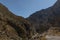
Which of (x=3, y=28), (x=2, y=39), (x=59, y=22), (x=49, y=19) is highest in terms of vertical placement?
(x=49, y=19)

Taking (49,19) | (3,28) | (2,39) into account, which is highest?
(49,19)

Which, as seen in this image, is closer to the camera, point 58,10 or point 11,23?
point 11,23

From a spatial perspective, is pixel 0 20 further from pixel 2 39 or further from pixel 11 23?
pixel 2 39

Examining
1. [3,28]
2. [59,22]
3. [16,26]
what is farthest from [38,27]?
[3,28]

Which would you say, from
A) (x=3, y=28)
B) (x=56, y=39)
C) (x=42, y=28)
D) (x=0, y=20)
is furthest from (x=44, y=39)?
(x=42, y=28)

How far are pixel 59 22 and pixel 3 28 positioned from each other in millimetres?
118055

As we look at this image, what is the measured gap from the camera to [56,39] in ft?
133

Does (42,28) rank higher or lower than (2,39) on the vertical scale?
higher

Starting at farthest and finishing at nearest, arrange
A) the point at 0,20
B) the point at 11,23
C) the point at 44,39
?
the point at 11,23 → the point at 0,20 → the point at 44,39

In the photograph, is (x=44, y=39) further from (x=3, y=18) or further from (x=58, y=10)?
(x=58, y=10)

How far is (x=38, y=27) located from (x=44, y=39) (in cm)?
14728

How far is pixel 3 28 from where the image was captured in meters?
52.0

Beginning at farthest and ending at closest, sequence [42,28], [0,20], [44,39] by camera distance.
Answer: [42,28], [0,20], [44,39]

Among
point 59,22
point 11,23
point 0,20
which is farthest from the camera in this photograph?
point 59,22
